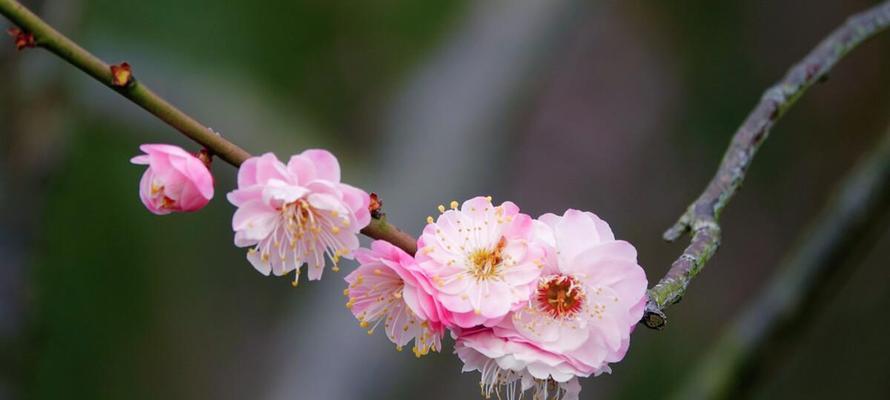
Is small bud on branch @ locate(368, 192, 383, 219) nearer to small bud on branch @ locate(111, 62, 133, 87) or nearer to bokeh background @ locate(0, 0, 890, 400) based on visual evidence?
small bud on branch @ locate(111, 62, 133, 87)

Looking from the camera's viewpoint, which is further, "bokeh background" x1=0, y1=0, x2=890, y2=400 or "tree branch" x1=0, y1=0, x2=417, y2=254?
"bokeh background" x1=0, y1=0, x2=890, y2=400

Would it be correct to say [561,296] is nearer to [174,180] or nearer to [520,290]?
[520,290]

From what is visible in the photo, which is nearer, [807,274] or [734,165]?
[734,165]

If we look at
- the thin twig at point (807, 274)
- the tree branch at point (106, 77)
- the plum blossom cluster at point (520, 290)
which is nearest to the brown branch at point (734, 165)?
the plum blossom cluster at point (520, 290)

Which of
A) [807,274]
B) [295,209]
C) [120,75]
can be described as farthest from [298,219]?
[807,274]

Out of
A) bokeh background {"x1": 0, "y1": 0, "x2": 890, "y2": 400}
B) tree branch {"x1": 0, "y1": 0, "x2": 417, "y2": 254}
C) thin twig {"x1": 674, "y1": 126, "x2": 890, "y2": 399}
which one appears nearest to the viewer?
tree branch {"x1": 0, "y1": 0, "x2": 417, "y2": 254}

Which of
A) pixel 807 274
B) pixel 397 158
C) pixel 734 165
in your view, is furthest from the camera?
pixel 397 158

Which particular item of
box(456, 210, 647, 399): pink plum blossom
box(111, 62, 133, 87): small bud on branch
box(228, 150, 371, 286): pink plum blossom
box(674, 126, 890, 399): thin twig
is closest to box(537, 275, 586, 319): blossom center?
box(456, 210, 647, 399): pink plum blossom

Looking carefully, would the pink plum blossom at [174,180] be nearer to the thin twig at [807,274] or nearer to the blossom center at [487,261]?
the blossom center at [487,261]
